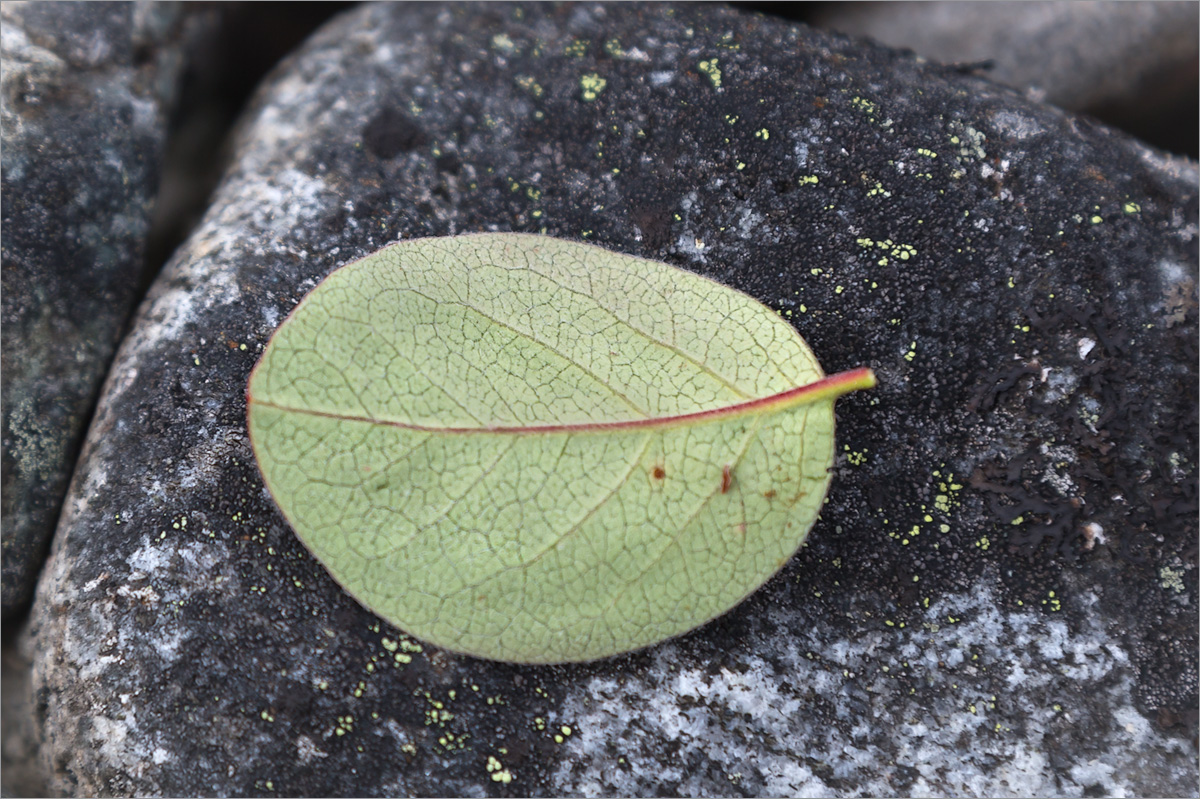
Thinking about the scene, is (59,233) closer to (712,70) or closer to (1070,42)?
(712,70)

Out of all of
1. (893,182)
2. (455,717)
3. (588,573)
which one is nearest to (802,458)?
(588,573)

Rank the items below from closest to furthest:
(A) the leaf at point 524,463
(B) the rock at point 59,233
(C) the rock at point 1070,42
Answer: (A) the leaf at point 524,463 → (B) the rock at point 59,233 → (C) the rock at point 1070,42

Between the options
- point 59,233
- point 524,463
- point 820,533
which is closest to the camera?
point 524,463

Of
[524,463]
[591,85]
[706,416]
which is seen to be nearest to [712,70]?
[591,85]

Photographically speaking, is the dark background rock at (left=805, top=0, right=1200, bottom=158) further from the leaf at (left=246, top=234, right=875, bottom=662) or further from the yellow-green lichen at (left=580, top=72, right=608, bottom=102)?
the leaf at (left=246, top=234, right=875, bottom=662)

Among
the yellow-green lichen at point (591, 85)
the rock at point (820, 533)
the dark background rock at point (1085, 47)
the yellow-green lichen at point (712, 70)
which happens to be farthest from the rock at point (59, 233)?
the dark background rock at point (1085, 47)

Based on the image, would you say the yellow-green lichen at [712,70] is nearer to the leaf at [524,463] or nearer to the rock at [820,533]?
the rock at [820,533]
